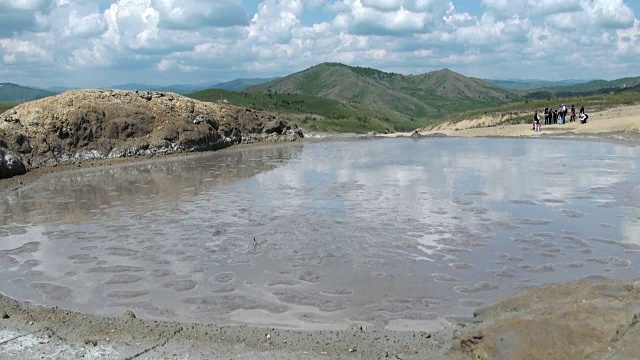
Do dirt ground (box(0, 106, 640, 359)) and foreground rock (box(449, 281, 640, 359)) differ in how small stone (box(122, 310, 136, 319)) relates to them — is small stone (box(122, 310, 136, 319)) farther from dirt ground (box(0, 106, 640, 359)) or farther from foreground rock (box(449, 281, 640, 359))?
foreground rock (box(449, 281, 640, 359))

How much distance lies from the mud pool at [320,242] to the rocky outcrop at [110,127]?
681 cm

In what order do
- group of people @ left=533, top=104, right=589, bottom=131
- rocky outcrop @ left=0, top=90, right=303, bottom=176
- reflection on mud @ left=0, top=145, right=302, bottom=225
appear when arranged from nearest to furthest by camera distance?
reflection on mud @ left=0, top=145, right=302, bottom=225 → rocky outcrop @ left=0, top=90, right=303, bottom=176 → group of people @ left=533, top=104, right=589, bottom=131

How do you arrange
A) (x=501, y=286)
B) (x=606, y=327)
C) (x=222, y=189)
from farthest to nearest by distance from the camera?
1. (x=222, y=189)
2. (x=501, y=286)
3. (x=606, y=327)

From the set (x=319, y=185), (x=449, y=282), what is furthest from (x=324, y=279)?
(x=319, y=185)

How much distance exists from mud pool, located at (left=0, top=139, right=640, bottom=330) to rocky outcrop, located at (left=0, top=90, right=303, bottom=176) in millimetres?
6807

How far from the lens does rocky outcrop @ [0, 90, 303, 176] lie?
96.0ft

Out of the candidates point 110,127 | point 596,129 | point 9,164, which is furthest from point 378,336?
point 596,129

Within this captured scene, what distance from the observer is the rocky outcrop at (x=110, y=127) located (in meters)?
29.2

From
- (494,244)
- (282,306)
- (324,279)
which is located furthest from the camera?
(494,244)

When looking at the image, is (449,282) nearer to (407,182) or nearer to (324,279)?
(324,279)

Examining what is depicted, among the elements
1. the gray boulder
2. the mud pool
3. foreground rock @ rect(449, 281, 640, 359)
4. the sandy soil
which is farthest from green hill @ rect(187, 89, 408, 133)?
foreground rock @ rect(449, 281, 640, 359)

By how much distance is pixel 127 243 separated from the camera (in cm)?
1279

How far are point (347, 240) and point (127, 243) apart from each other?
497 centimetres

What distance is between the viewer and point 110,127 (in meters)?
32.6
